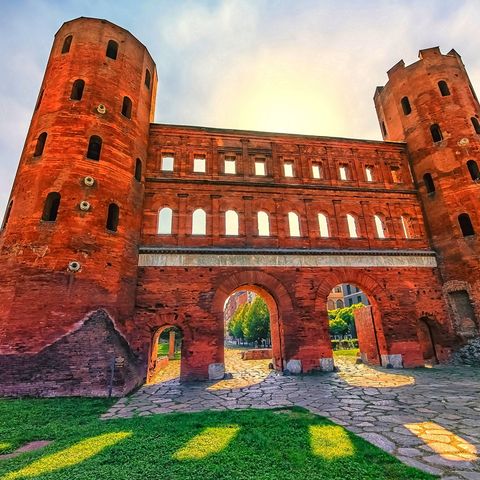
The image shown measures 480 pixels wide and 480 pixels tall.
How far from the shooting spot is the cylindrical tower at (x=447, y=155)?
13812 mm

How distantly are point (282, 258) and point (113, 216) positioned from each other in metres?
7.56

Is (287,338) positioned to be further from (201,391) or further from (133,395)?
(133,395)

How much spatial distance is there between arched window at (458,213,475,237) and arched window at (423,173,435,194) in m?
2.03

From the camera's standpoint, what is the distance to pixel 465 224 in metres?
14.6

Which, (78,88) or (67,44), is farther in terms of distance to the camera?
(67,44)

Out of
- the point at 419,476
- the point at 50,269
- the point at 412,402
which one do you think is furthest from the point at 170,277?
the point at 419,476

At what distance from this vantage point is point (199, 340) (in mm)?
11664

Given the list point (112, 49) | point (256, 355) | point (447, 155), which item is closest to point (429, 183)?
point (447, 155)

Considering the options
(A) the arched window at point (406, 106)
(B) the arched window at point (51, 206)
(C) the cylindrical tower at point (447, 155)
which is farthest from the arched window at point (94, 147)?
(A) the arched window at point (406, 106)

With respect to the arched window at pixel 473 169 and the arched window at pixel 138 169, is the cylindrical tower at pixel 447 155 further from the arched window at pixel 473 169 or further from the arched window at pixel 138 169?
the arched window at pixel 138 169

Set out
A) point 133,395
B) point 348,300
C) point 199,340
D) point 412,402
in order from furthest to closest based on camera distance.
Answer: point 348,300 → point 199,340 → point 133,395 → point 412,402

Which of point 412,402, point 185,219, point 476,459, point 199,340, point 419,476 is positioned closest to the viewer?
point 419,476

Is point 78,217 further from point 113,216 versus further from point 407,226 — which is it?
point 407,226

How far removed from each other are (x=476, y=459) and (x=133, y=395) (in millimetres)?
8738
